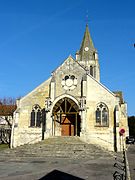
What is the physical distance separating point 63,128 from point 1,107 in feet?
62.7

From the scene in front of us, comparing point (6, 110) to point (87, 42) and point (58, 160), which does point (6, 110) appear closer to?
point (87, 42)

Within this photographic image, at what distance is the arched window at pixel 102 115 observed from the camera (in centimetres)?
2645

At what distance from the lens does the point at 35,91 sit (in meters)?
29.0

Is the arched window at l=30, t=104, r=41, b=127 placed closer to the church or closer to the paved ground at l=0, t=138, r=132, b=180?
the church

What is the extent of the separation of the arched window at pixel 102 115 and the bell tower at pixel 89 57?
19.5m

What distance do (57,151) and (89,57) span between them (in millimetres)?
29229

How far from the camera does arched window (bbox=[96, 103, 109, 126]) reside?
26448 millimetres

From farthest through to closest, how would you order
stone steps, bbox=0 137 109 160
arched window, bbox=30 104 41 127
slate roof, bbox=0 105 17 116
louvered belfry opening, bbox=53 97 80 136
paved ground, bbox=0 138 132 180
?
slate roof, bbox=0 105 17 116 → arched window, bbox=30 104 41 127 → louvered belfry opening, bbox=53 97 80 136 → stone steps, bbox=0 137 109 160 → paved ground, bbox=0 138 132 180

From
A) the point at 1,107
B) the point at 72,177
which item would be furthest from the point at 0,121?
the point at 72,177

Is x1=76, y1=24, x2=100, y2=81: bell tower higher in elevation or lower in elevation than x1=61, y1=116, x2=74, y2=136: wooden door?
higher

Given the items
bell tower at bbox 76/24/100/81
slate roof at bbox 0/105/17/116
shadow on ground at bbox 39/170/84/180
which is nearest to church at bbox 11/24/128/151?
shadow on ground at bbox 39/170/84/180

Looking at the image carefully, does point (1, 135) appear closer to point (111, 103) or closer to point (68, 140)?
point (68, 140)

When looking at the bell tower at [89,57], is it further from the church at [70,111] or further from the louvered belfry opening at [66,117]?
the louvered belfry opening at [66,117]

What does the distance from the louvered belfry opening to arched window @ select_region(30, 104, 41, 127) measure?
201cm
